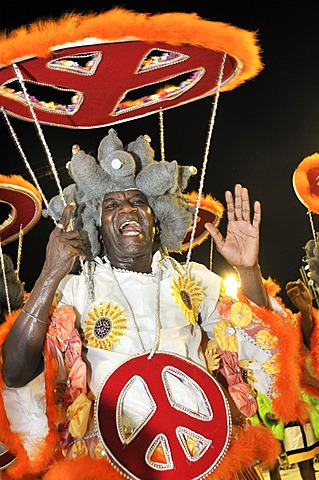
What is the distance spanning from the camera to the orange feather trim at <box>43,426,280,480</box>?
228cm

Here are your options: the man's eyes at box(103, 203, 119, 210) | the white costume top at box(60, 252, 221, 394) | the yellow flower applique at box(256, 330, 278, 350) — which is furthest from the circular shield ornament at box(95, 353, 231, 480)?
the man's eyes at box(103, 203, 119, 210)

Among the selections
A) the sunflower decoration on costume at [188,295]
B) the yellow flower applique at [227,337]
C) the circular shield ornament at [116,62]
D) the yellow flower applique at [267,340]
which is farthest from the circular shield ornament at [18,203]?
the yellow flower applique at [267,340]

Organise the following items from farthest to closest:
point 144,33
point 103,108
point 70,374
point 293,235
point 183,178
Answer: point 293,235 → point 183,178 → point 103,108 → point 70,374 → point 144,33

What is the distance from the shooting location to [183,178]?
3.35 m

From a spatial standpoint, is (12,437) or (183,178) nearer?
(12,437)

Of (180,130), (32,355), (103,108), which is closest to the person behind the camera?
(32,355)

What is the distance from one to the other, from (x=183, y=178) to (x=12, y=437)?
1.68m

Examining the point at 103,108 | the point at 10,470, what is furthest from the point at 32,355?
the point at 103,108

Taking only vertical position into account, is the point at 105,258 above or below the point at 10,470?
above

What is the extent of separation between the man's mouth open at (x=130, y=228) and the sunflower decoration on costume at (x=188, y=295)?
32 centimetres

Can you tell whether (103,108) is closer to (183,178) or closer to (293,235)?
(183,178)

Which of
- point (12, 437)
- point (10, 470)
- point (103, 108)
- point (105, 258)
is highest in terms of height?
point (103, 108)

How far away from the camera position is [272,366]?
2881mm

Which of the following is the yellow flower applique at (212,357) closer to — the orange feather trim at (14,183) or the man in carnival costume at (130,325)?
the man in carnival costume at (130,325)
